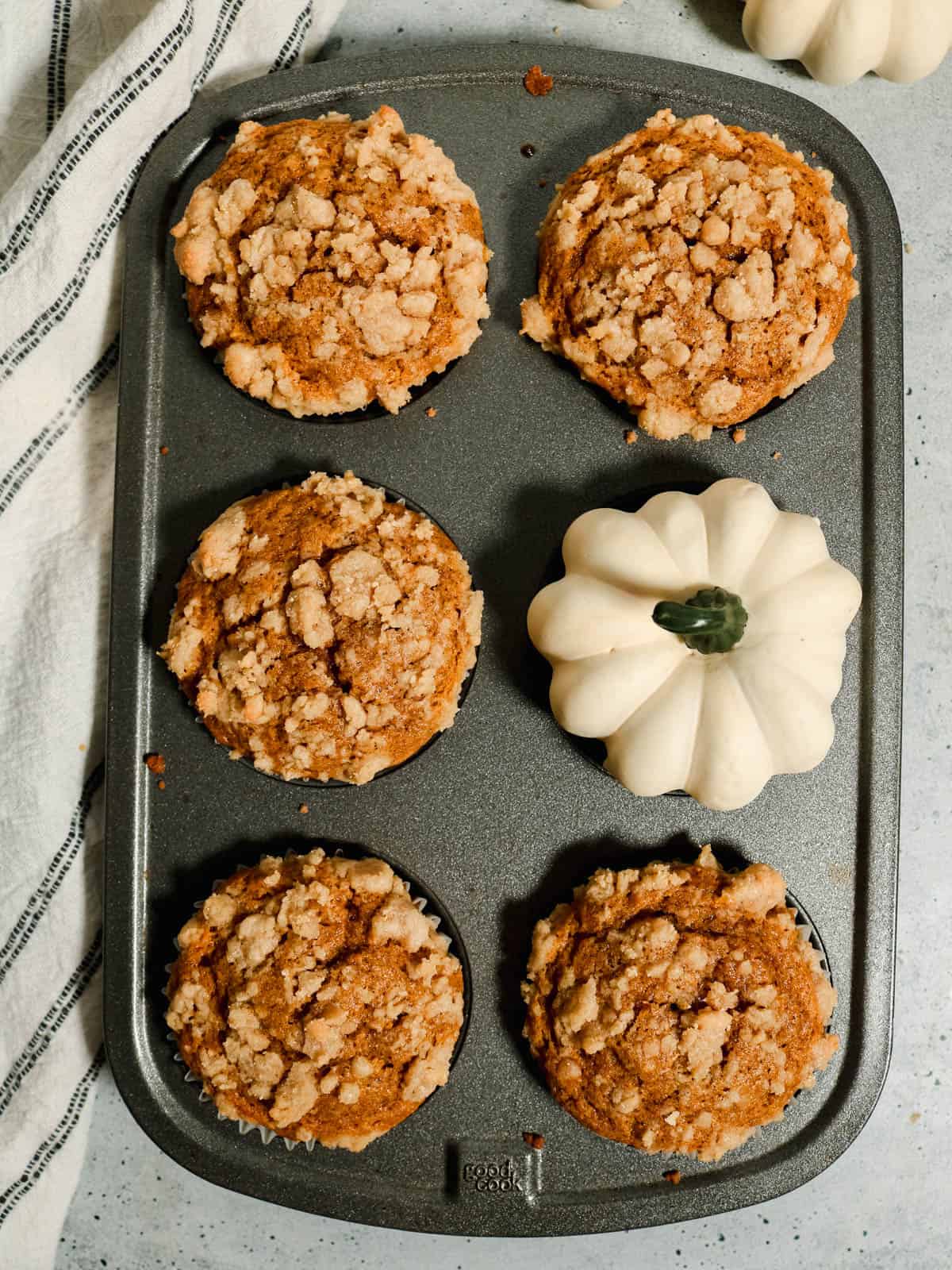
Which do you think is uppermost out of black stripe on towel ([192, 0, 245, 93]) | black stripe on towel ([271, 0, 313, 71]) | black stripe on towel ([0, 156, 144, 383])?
black stripe on towel ([192, 0, 245, 93])

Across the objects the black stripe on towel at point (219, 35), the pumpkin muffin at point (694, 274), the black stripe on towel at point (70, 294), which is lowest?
the pumpkin muffin at point (694, 274)

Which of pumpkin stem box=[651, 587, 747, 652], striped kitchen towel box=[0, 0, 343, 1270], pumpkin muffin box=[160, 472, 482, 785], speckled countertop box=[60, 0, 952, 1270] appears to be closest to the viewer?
pumpkin stem box=[651, 587, 747, 652]

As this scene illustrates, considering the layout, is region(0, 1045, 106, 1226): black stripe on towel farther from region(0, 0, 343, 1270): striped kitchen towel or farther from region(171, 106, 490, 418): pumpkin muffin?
region(171, 106, 490, 418): pumpkin muffin

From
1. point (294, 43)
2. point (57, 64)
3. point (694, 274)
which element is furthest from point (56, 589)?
point (694, 274)

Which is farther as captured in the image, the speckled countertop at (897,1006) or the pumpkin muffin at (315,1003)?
the speckled countertop at (897,1006)

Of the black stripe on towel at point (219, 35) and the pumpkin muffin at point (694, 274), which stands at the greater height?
the black stripe on towel at point (219, 35)

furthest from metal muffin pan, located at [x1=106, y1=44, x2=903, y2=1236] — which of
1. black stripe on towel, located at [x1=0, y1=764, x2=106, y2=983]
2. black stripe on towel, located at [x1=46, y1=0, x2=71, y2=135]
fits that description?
black stripe on towel, located at [x1=46, y1=0, x2=71, y2=135]

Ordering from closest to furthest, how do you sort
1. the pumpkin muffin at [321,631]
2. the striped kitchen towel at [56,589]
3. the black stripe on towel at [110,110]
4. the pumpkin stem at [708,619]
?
the pumpkin stem at [708,619], the pumpkin muffin at [321,631], the black stripe on towel at [110,110], the striped kitchen towel at [56,589]

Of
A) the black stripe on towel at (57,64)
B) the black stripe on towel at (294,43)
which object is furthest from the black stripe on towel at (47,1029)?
the black stripe on towel at (294,43)

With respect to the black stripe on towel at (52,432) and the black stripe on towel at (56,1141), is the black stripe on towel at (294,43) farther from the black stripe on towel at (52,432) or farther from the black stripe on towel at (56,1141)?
the black stripe on towel at (56,1141)
